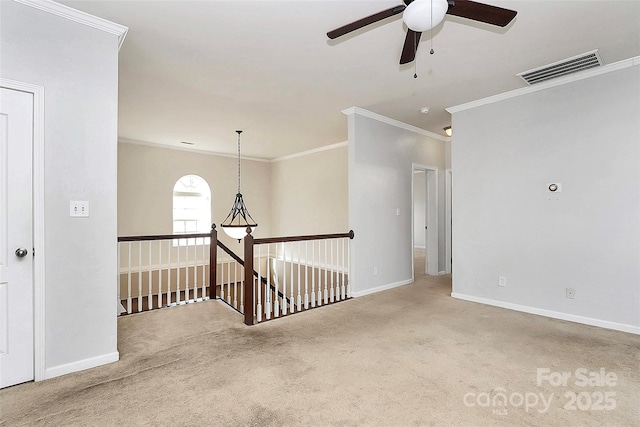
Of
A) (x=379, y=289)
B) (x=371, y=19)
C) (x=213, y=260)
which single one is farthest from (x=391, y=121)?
(x=213, y=260)

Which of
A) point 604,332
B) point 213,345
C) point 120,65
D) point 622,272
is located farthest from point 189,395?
point 622,272

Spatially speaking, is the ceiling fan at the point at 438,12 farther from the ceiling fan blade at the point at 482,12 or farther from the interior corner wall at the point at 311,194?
the interior corner wall at the point at 311,194

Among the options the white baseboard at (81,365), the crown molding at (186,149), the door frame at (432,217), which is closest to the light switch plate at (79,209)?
the white baseboard at (81,365)

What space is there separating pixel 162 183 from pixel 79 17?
487 centimetres

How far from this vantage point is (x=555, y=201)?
3500mm

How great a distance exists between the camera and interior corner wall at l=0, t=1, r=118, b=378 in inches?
84.7

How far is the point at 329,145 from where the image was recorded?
6.79m

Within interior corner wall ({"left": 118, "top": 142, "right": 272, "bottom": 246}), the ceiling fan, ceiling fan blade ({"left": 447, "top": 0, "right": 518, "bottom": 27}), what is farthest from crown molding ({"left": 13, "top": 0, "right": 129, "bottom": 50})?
interior corner wall ({"left": 118, "top": 142, "right": 272, "bottom": 246})

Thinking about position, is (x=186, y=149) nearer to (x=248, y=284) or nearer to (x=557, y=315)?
(x=248, y=284)

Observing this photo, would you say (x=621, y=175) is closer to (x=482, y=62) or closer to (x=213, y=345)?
(x=482, y=62)

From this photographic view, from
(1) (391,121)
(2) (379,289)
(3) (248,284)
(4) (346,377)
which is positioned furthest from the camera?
(1) (391,121)

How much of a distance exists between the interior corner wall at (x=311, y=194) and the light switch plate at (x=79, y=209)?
4787 mm

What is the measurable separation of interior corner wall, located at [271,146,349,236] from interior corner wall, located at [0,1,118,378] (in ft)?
15.3

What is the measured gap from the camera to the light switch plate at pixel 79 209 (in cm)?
228
